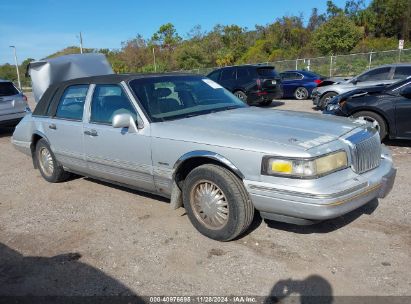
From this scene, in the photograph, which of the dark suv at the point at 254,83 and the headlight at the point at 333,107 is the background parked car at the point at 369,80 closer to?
the dark suv at the point at 254,83

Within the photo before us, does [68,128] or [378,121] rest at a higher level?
[68,128]

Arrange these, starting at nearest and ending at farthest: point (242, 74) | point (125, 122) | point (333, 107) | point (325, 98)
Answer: point (125, 122)
point (333, 107)
point (325, 98)
point (242, 74)

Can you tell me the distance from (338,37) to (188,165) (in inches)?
1642

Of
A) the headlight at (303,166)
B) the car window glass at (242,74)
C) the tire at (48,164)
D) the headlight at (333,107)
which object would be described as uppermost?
the car window glass at (242,74)

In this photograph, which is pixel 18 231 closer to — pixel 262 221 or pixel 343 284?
pixel 262 221

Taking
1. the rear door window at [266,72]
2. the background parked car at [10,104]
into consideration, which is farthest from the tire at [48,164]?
the rear door window at [266,72]

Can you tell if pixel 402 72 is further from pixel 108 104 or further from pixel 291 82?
pixel 108 104

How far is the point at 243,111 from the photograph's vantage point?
4.72m

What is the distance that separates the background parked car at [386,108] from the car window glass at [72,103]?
4646 millimetres

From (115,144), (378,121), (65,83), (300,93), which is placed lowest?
(300,93)

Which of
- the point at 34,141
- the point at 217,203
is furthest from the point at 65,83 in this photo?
the point at 217,203

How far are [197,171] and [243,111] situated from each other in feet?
4.02

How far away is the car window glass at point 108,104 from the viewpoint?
4.55m

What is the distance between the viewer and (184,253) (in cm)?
374
